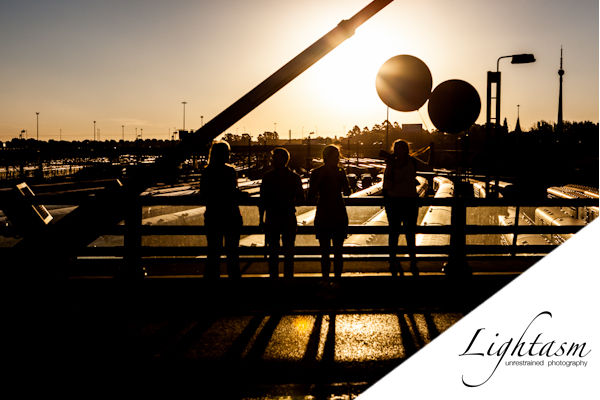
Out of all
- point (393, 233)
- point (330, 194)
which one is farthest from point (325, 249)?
point (393, 233)

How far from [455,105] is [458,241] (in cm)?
250

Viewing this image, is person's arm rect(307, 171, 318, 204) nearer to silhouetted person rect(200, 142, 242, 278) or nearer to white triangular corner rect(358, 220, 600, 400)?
silhouetted person rect(200, 142, 242, 278)

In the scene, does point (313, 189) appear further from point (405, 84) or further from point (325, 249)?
point (405, 84)

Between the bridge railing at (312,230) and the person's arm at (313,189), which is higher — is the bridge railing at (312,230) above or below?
below

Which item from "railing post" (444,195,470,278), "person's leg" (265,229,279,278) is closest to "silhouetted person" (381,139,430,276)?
"railing post" (444,195,470,278)

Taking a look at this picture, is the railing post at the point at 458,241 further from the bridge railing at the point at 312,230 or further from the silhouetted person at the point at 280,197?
the silhouetted person at the point at 280,197

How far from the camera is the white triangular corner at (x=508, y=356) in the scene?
3438 mm

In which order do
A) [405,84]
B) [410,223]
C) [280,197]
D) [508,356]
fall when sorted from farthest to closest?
[405,84], [410,223], [280,197], [508,356]

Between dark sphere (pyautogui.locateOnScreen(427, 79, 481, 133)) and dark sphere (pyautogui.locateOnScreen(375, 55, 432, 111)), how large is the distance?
1.45 ft

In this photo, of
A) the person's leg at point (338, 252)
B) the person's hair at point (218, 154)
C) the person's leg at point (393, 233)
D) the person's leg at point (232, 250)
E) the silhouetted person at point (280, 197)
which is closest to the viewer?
the person's hair at point (218, 154)

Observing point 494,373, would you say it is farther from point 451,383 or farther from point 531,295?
point 531,295

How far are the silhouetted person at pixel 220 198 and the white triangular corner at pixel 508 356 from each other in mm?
2789

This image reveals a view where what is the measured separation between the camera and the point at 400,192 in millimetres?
6402

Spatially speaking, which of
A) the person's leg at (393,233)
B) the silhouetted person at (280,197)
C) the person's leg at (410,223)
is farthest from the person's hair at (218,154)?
the person's leg at (410,223)
